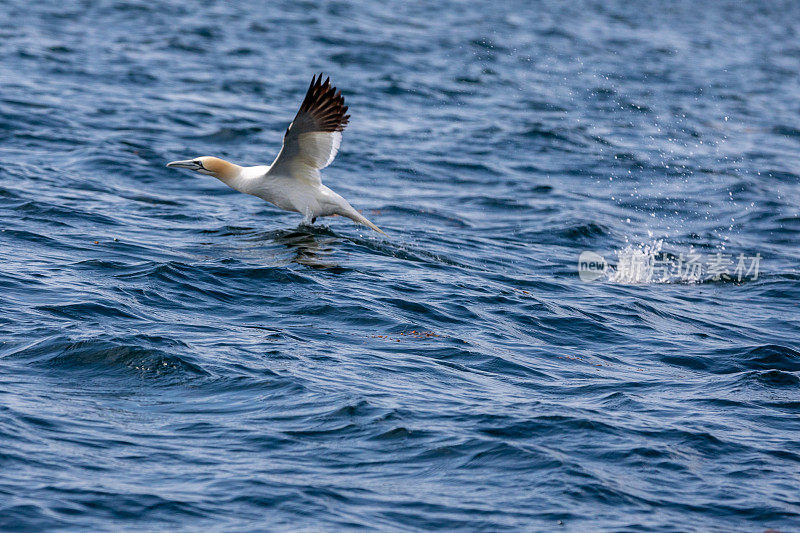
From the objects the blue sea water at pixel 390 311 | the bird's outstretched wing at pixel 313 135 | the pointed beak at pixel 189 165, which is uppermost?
the bird's outstretched wing at pixel 313 135

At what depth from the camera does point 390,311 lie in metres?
10.5

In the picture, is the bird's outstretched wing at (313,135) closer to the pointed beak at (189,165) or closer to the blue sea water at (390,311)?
the blue sea water at (390,311)

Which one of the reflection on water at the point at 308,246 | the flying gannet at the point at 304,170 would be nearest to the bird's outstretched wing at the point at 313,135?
the flying gannet at the point at 304,170

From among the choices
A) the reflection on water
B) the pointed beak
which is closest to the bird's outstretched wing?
the reflection on water

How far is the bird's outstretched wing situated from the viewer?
12555mm

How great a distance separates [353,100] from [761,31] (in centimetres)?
2476

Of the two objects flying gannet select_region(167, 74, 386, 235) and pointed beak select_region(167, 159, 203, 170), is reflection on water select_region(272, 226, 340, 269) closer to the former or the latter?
flying gannet select_region(167, 74, 386, 235)

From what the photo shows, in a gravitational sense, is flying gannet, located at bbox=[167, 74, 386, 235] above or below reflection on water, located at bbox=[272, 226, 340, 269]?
above

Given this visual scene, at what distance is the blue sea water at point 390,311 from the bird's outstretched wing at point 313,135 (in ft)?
2.59

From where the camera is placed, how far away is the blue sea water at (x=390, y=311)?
6785 mm

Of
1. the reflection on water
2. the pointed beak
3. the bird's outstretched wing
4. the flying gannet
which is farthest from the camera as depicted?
the pointed beak

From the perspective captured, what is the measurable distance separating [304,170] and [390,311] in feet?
11.7

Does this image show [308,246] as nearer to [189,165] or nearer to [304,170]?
[304,170]

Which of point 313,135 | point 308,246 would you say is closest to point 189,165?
point 313,135
